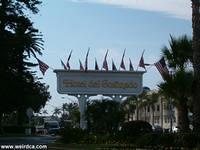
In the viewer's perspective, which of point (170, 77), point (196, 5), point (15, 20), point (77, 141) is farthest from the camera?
point (15, 20)

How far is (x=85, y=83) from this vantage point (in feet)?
245

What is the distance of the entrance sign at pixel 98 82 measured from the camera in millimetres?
74000

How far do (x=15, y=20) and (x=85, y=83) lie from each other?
17205 mm

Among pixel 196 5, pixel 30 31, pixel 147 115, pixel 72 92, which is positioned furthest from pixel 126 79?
pixel 147 115

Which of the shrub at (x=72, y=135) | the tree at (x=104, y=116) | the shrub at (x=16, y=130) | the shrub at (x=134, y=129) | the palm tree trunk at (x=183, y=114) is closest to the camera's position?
the palm tree trunk at (x=183, y=114)

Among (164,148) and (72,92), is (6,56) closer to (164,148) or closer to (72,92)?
(72,92)

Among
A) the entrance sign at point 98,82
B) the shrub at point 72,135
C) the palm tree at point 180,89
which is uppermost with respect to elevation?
the entrance sign at point 98,82

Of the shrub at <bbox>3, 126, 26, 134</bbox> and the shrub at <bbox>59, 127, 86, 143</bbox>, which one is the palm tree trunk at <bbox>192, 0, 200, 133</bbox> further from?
the shrub at <bbox>3, 126, 26, 134</bbox>

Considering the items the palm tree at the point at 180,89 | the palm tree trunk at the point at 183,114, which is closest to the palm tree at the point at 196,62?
the palm tree at the point at 180,89

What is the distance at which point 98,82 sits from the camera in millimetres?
75000

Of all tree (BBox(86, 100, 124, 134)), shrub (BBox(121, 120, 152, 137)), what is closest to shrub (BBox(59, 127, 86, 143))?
shrub (BBox(121, 120, 152, 137))

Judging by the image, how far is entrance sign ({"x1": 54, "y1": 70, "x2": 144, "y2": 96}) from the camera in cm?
7400

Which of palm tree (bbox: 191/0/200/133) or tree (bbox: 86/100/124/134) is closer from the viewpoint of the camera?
palm tree (bbox: 191/0/200/133)

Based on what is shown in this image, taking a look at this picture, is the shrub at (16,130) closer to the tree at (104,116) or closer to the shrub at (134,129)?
the tree at (104,116)
